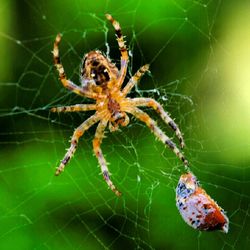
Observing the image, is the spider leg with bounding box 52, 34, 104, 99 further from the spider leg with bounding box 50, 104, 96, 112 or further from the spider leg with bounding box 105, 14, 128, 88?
the spider leg with bounding box 105, 14, 128, 88

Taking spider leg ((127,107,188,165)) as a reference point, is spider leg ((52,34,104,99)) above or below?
above

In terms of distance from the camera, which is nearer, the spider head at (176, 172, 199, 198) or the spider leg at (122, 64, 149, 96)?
the spider head at (176, 172, 199, 198)

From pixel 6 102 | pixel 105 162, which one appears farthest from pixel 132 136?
pixel 6 102

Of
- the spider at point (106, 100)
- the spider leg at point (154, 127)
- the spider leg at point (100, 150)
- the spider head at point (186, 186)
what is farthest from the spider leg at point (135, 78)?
the spider head at point (186, 186)

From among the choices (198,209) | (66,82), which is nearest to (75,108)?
(66,82)

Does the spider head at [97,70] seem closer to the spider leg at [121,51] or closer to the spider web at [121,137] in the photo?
the spider leg at [121,51]

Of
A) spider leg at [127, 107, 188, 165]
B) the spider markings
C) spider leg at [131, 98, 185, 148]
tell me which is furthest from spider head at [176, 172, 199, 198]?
spider leg at [131, 98, 185, 148]

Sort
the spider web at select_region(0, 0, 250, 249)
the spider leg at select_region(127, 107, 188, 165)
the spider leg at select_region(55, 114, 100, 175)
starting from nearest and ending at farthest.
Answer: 1. the spider leg at select_region(127, 107, 188, 165)
2. the spider leg at select_region(55, 114, 100, 175)
3. the spider web at select_region(0, 0, 250, 249)
